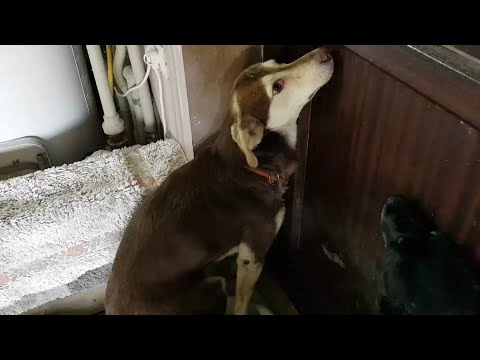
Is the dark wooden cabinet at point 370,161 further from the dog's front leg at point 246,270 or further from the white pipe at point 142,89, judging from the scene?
the white pipe at point 142,89

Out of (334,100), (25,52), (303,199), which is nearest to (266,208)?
(303,199)

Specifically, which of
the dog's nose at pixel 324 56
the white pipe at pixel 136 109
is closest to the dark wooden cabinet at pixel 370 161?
the dog's nose at pixel 324 56

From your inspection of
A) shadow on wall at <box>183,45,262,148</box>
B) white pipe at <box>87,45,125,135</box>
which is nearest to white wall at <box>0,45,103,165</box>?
white pipe at <box>87,45,125,135</box>

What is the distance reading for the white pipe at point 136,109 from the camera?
1.61m

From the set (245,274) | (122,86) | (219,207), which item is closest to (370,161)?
(219,207)

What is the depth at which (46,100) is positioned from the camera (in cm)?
153

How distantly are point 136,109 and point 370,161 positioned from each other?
36.7 inches

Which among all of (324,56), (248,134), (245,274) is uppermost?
(324,56)

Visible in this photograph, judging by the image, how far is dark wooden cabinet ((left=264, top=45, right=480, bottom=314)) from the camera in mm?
819

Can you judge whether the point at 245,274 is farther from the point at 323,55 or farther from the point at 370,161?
the point at 323,55

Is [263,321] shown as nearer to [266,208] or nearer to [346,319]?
[346,319]

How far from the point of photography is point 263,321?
79 centimetres

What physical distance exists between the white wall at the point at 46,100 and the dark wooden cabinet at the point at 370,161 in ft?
2.24

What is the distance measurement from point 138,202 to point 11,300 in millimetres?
442
